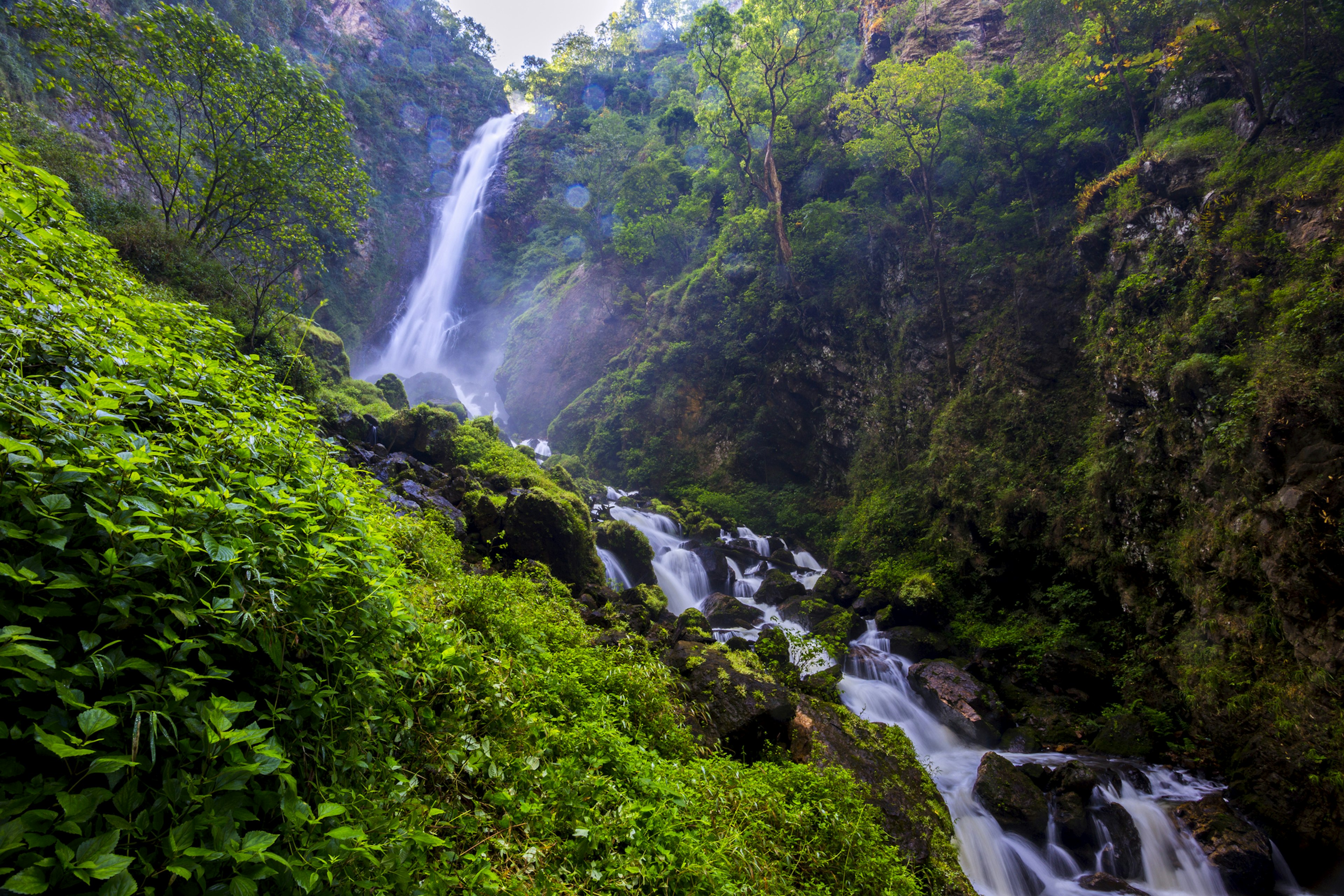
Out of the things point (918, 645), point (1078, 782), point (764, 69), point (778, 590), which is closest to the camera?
point (1078, 782)

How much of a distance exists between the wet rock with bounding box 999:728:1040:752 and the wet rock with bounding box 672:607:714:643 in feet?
18.5

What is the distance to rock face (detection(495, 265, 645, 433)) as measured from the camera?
2930cm

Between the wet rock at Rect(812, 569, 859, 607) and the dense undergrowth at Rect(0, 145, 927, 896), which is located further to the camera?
the wet rock at Rect(812, 569, 859, 607)

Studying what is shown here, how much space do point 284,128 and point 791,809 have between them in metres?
14.6

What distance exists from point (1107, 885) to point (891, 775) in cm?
396

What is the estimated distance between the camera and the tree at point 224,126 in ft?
31.2

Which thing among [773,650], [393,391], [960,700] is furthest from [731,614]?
[393,391]

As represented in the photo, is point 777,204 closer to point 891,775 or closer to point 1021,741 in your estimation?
point 1021,741

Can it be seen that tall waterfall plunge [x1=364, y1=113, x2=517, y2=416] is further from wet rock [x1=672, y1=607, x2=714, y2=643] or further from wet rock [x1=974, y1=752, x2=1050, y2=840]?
wet rock [x1=974, y1=752, x2=1050, y2=840]

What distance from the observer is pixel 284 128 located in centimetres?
1110

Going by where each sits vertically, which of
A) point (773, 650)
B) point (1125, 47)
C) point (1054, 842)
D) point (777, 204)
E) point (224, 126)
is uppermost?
point (1125, 47)

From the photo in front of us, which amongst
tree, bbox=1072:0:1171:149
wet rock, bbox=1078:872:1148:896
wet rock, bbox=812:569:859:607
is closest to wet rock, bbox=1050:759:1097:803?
wet rock, bbox=1078:872:1148:896

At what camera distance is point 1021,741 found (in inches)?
372

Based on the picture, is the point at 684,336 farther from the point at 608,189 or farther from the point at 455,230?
the point at 455,230
